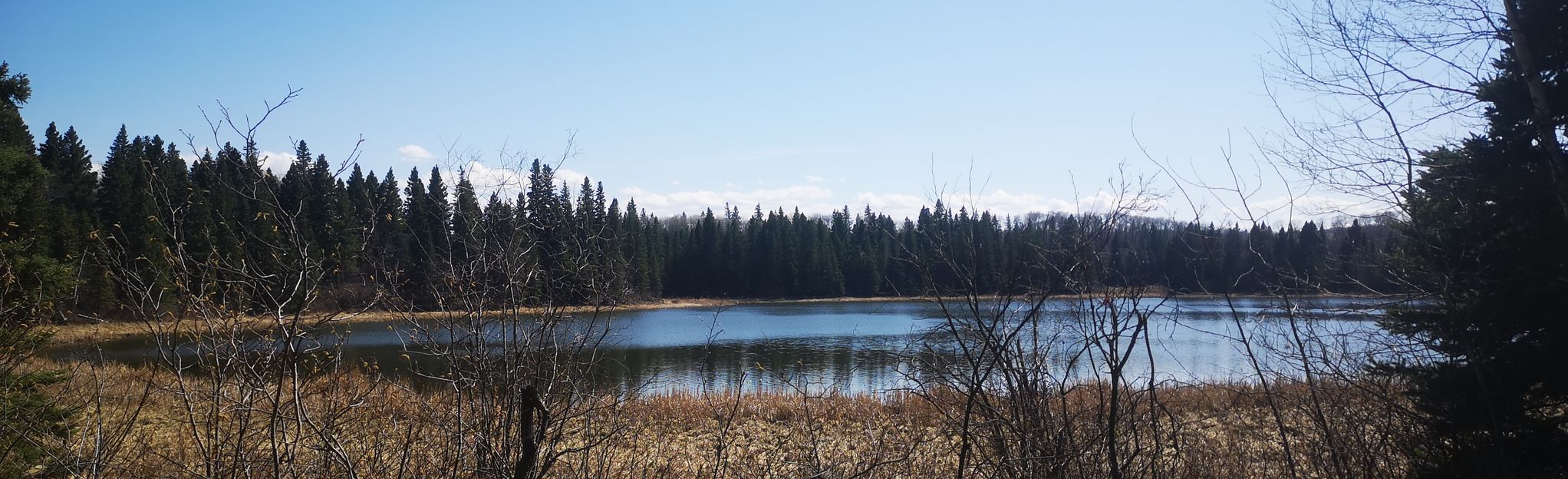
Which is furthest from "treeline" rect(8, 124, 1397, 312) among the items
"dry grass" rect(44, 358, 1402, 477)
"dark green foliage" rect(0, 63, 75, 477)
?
"dry grass" rect(44, 358, 1402, 477)

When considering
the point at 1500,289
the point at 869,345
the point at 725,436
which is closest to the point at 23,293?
the point at 725,436

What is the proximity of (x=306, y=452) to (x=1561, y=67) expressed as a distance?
916 centimetres

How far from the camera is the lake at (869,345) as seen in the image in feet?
16.2

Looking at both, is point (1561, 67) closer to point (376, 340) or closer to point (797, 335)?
point (797, 335)

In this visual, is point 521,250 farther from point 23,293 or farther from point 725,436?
point 23,293

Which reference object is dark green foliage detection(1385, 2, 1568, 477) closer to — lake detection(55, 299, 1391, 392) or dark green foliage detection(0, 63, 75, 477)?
lake detection(55, 299, 1391, 392)

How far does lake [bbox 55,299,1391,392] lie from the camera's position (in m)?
4.94

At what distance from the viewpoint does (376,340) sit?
27.2m

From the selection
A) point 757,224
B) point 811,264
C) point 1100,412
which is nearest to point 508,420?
point 1100,412

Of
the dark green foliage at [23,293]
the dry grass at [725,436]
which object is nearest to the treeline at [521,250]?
the dark green foliage at [23,293]

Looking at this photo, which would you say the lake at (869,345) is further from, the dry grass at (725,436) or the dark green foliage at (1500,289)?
the dark green foliage at (1500,289)

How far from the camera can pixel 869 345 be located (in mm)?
23422

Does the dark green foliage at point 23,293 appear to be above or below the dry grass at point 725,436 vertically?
above

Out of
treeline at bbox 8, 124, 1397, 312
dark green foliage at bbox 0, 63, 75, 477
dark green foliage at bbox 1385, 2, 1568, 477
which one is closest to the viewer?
treeline at bbox 8, 124, 1397, 312
